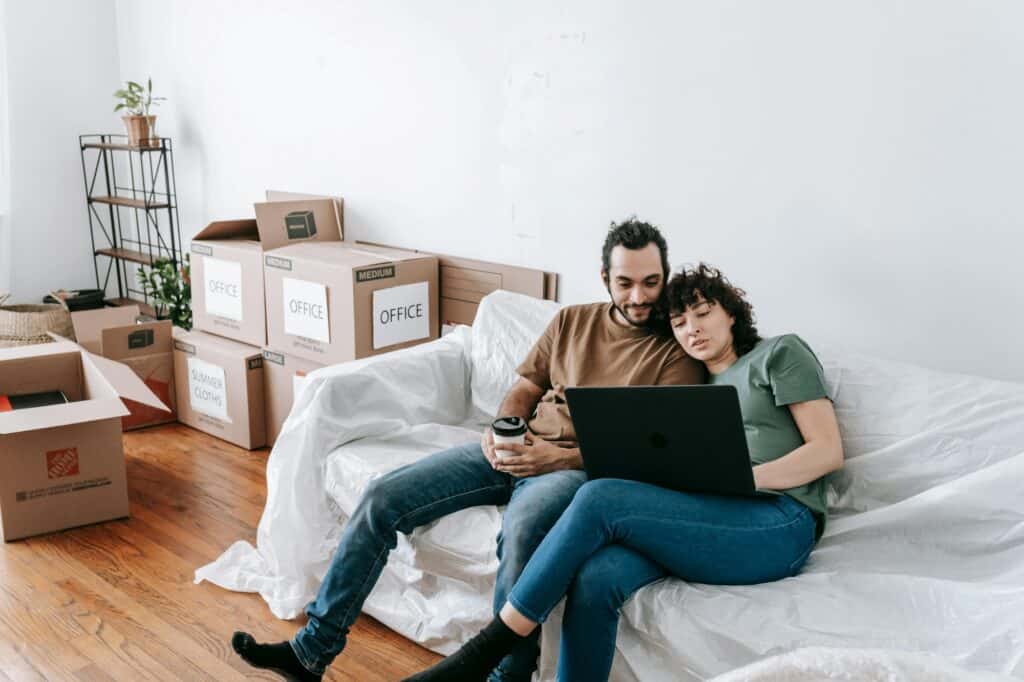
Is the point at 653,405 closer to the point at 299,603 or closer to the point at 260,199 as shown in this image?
the point at 299,603

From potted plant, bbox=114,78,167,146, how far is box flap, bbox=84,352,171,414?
163 cm

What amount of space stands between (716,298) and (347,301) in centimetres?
146

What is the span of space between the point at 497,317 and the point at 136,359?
1.74 m

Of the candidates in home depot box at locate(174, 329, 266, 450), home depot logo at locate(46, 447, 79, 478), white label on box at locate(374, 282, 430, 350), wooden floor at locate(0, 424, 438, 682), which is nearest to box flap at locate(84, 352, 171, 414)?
home depot logo at locate(46, 447, 79, 478)

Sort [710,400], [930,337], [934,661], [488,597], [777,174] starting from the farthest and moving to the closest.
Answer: [777,174] → [930,337] → [488,597] → [710,400] → [934,661]

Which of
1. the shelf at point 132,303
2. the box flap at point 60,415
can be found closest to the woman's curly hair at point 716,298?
the box flap at point 60,415

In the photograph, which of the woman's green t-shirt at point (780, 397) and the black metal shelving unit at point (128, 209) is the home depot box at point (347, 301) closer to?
the black metal shelving unit at point (128, 209)

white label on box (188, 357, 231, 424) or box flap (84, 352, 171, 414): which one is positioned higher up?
box flap (84, 352, 171, 414)

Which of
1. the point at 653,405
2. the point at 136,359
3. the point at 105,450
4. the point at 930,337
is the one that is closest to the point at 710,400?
the point at 653,405

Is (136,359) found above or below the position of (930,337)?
below

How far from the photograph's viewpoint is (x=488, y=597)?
1.92m

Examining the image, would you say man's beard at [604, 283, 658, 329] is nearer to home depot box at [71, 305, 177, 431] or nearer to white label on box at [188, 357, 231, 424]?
white label on box at [188, 357, 231, 424]

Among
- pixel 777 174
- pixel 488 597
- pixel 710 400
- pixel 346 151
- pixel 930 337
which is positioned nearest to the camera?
pixel 710 400

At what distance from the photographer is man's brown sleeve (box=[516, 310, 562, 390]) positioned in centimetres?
219
